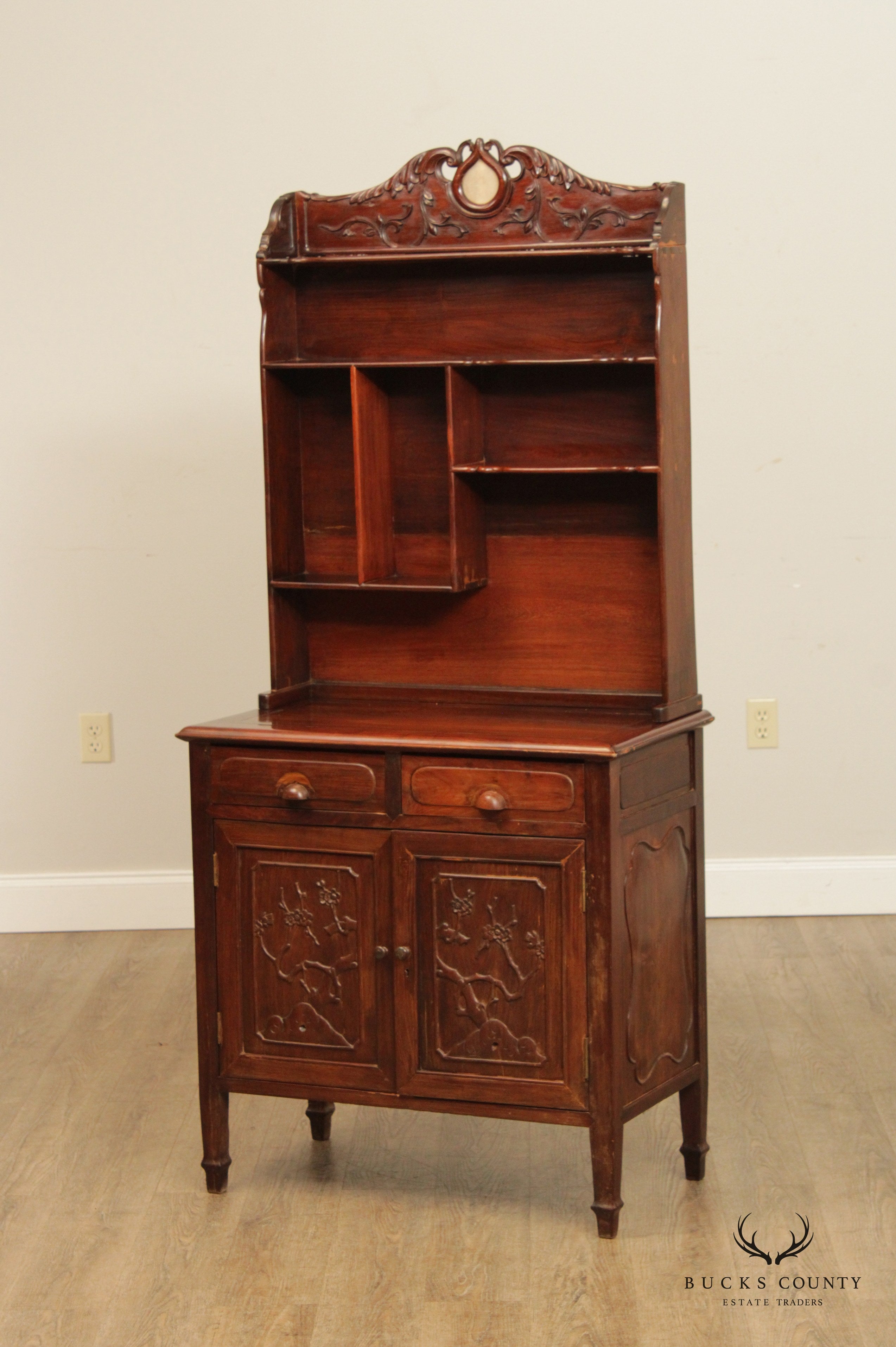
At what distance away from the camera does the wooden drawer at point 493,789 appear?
8.46ft

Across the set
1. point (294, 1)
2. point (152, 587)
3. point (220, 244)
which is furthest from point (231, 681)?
point (294, 1)

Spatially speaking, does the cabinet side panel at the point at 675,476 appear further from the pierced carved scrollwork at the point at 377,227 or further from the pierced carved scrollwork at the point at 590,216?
the pierced carved scrollwork at the point at 377,227

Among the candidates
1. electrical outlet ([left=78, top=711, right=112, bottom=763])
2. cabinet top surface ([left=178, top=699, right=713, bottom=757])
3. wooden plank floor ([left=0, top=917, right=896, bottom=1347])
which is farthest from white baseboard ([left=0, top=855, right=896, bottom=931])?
cabinet top surface ([left=178, top=699, right=713, bottom=757])

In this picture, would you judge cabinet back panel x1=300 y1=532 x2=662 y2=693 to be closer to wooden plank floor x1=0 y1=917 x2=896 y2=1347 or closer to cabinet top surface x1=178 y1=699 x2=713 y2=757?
cabinet top surface x1=178 y1=699 x2=713 y2=757

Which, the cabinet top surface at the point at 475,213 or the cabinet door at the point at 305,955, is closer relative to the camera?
the cabinet door at the point at 305,955

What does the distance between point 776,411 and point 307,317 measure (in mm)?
1597

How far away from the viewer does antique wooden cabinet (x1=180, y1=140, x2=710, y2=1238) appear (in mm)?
2629

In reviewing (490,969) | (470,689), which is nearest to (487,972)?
(490,969)

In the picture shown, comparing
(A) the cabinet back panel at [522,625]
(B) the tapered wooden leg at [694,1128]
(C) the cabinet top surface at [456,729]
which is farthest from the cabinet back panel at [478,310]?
(B) the tapered wooden leg at [694,1128]

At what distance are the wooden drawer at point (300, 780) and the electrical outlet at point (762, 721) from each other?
1909 millimetres

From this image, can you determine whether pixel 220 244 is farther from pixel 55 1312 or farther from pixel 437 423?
pixel 55 1312

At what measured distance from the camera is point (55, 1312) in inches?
96.6

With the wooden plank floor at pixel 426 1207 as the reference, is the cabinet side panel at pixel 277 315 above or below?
above

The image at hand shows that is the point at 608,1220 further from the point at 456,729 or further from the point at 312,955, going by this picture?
the point at 456,729
